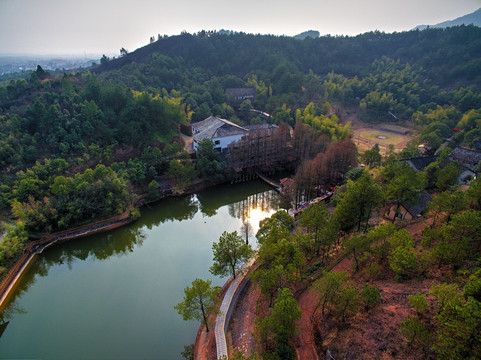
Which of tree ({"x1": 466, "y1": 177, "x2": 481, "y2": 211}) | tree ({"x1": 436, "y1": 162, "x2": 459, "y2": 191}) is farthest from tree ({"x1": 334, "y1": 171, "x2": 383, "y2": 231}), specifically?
tree ({"x1": 436, "y1": 162, "x2": 459, "y2": 191})

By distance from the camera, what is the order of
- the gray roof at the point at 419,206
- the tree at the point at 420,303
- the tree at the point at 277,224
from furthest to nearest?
1. the gray roof at the point at 419,206
2. the tree at the point at 277,224
3. the tree at the point at 420,303

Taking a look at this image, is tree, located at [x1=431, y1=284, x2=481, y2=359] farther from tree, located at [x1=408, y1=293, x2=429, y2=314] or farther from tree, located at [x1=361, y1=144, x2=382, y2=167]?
tree, located at [x1=361, y1=144, x2=382, y2=167]

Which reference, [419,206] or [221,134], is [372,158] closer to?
[419,206]

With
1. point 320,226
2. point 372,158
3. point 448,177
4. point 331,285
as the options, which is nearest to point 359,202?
point 320,226

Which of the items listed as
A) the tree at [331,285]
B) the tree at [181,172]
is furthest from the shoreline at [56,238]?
the tree at [331,285]

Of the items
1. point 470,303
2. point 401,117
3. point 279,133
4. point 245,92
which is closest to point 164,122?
point 279,133

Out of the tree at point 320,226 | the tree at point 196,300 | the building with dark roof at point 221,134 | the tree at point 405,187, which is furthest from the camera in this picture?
the building with dark roof at point 221,134

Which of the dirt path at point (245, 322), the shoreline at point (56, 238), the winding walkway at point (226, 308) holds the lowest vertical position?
the shoreline at point (56, 238)

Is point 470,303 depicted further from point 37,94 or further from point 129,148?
point 37,94

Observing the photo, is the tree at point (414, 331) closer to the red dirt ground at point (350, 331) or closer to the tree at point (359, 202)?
the red dirt ground at point (350, 331)
